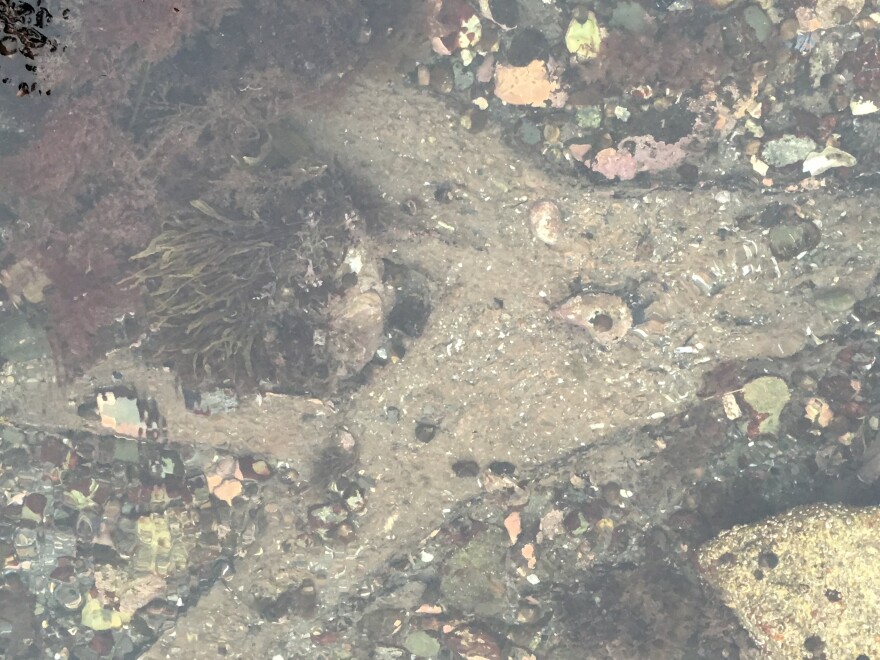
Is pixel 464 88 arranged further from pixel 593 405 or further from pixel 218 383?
pixel 218 383

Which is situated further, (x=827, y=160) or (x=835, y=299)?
(x=827, y=160)

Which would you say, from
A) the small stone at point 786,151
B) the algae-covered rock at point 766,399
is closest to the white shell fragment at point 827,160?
the small stone at point 786,151

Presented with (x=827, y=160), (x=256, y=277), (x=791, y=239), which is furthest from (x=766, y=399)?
(x=256, y=277)

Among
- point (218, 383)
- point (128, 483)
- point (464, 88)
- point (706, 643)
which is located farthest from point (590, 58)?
point (128, 483)

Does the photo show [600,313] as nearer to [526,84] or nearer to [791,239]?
[791,239]

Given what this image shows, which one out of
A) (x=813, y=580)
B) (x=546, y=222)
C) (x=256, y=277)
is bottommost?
(x=813, y=580)

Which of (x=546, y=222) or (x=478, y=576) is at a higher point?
(x=546, y=222)

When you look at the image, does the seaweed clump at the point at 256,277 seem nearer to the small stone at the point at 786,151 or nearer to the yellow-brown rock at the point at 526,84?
the yellow-brown rock at the point at 526,84

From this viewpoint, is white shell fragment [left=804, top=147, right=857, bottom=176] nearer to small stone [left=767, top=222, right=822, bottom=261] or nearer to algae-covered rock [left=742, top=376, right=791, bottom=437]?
small stone [left=767, top=222, right=822, bottom=261]
